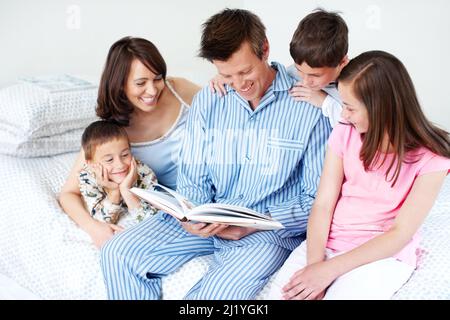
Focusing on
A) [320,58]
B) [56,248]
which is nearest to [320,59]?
[320,58]

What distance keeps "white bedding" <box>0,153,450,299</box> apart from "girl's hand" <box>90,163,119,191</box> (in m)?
0.16

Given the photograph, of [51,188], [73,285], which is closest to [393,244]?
[73,285]

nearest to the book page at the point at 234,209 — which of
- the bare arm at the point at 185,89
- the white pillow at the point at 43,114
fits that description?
the bare arm at the point at 185,89

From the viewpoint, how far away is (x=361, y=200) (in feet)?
4.77

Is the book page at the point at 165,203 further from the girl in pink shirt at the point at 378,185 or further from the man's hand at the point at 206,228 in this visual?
the girl in pink shirt at the point at 378,185

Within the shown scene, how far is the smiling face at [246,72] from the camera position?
1.59 m

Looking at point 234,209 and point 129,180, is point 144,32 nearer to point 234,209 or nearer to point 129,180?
point 129,180

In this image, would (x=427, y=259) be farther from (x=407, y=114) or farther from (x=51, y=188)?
(x=51, y=188)

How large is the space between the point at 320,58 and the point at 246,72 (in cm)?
21

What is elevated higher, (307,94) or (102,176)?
(307,94)

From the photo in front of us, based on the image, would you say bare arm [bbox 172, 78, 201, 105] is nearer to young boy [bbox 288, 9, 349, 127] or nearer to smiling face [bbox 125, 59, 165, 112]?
smiling face [bbox 125, 59, 165, 112]

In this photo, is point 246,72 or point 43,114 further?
point 43,114

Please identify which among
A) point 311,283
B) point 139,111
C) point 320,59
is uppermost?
point 320,59

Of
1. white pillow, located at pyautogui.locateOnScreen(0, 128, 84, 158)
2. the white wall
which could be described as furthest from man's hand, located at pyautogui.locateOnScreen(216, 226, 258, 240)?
the white wall
